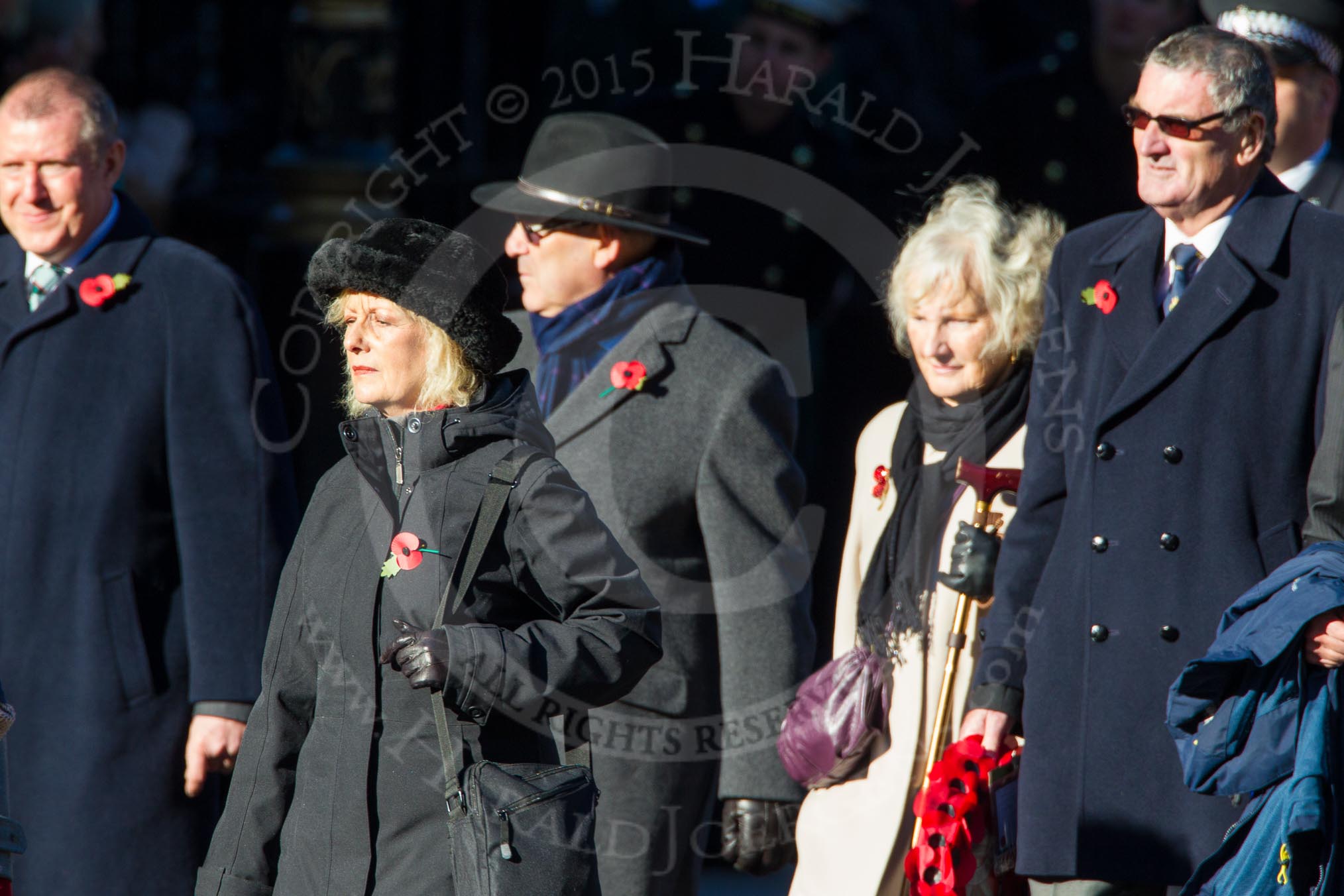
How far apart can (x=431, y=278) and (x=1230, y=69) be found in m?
1.57

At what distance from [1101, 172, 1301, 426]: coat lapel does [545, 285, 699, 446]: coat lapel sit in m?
1.11

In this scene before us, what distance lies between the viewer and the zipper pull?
9.75 ft

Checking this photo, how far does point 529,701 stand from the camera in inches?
118

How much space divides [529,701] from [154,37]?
489 cm

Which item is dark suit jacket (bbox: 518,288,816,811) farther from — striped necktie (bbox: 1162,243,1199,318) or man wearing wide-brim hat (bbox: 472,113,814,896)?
striped necktie (bbox: 1162,243,1199,318)

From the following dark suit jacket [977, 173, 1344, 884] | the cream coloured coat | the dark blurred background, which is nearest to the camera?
dark suit jacket [977, 173, 1344, 884]

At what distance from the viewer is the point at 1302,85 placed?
4.55m

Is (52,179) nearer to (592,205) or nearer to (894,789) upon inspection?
(592,205)

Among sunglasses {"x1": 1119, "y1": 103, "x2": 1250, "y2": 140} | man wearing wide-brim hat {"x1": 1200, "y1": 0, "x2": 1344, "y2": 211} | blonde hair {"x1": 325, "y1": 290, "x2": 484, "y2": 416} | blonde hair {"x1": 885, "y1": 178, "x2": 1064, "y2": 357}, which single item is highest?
man wearing wide-brim hat {"x1": 1200, "y1": 0, "x2": 1344, "y2": 211}

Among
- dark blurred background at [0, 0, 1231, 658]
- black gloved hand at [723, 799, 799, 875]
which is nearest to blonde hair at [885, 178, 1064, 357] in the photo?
black gloved hand at [723, 799, 799, 875]

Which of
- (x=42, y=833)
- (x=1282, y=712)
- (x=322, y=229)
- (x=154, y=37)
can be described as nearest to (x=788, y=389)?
(x=1282, y=712)

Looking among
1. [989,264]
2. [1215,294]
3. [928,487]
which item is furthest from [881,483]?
[1215,294]

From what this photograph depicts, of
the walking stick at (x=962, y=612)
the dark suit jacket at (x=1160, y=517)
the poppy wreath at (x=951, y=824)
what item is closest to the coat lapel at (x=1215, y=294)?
the dark suit jacket at (x=1160, y=517)

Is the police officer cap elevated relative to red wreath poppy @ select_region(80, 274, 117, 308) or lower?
elevated
